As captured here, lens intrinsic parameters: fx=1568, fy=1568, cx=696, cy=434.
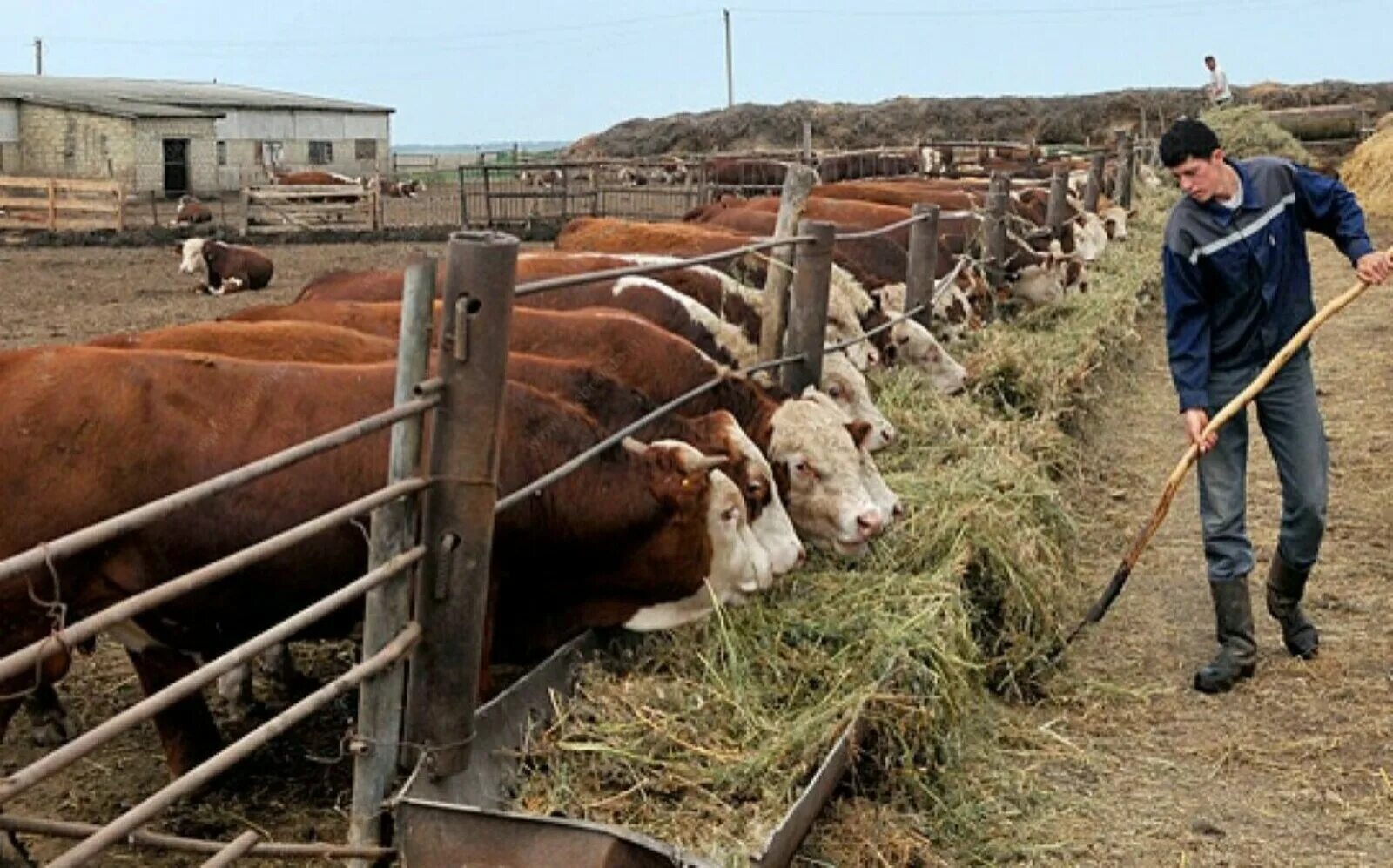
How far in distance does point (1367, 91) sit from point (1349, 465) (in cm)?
4228

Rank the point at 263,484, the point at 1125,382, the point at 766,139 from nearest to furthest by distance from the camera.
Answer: the point at 263,484, the point at 1125,382, the point at 766,139

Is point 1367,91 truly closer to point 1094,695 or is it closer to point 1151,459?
point 1151,459

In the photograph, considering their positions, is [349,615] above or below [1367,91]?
below

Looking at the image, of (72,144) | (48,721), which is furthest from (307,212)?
(48,721)

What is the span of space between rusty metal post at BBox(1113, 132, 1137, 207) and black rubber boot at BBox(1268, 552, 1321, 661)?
60.3 feet

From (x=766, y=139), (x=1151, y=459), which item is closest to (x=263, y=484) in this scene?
(x=1151, y=459)

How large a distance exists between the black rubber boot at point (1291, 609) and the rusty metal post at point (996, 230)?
6.77 meters

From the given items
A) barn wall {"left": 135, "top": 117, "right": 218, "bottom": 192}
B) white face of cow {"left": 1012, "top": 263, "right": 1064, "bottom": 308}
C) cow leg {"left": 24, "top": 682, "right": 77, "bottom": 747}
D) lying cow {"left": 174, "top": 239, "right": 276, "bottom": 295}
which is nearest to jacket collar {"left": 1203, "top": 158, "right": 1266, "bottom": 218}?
cow leg {"left": 24, "top": 682, "right": 77, "bottom": 747}

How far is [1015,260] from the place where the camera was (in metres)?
14.0

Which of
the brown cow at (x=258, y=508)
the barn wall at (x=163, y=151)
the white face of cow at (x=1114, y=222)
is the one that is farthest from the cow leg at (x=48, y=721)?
the barn wall at (x=163, y=151)

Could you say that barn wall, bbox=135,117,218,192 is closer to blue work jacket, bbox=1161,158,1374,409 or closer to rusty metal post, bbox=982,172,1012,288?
rusty metal post, bbox=982,172,1012,288

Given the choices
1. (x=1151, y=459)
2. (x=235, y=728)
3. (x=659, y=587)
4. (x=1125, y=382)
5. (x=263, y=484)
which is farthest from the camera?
(x=1125, y=382)

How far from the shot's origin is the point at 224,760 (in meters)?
3.19

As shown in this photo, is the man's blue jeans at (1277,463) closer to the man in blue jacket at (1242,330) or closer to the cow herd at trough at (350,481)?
the man in blue jacket at (1242,330)
